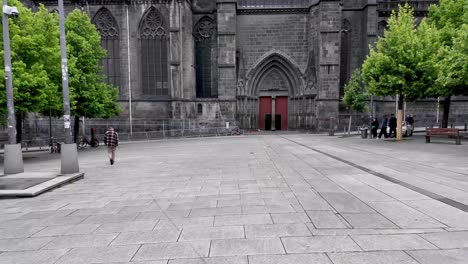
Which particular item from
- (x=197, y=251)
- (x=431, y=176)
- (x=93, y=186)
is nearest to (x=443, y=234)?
(x=197, y=251)

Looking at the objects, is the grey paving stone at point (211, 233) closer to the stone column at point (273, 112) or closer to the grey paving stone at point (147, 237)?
the grey paving stone at point (147, 237)

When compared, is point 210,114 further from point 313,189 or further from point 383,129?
point 313,189

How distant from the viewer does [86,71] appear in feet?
61.8

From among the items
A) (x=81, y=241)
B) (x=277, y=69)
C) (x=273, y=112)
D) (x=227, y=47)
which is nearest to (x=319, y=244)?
(x=81, y=241)

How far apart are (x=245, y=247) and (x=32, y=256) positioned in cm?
270

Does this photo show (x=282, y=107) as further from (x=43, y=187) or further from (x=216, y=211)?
(x=216, y=211)

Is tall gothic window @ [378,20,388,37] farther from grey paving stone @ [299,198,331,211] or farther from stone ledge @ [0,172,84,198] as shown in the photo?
stone ledge @ [0,172,84,198]

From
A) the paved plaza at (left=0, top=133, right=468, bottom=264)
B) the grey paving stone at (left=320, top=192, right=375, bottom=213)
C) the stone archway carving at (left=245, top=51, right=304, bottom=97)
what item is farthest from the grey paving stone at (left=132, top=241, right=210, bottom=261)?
the stone archway carving at (left=245, top=51, right=304, bottom=97)

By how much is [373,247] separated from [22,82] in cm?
1414

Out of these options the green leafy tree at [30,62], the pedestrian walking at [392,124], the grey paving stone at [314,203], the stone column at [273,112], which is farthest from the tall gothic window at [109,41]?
the grey paving stone at [314,203]

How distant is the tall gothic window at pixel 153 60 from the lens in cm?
2842

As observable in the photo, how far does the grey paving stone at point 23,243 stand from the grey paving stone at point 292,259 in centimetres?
296

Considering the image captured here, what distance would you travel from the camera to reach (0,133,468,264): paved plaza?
3404 mm

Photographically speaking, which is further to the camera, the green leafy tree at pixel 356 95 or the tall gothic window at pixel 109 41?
the tall gothic window at pixel 109 41
